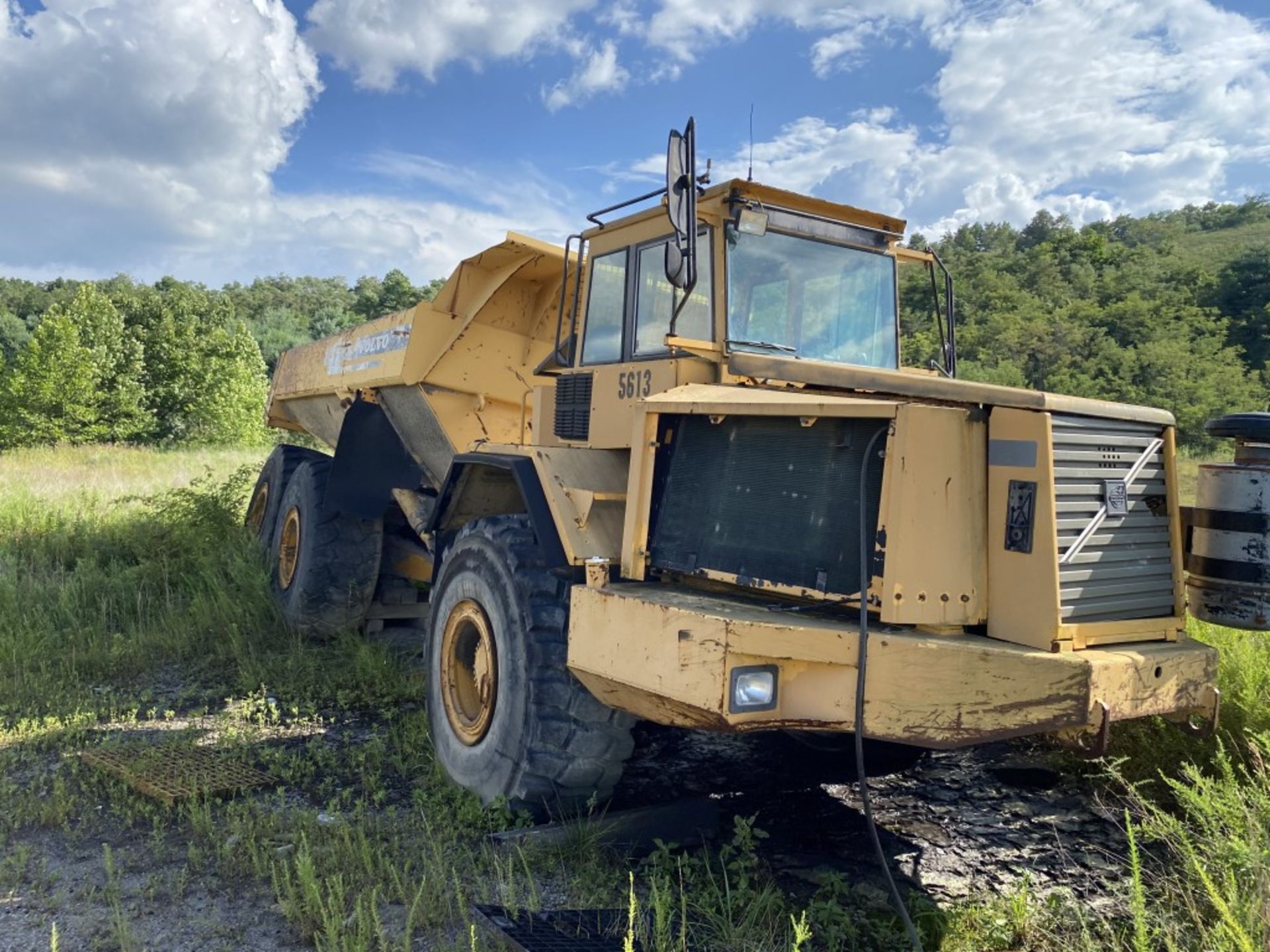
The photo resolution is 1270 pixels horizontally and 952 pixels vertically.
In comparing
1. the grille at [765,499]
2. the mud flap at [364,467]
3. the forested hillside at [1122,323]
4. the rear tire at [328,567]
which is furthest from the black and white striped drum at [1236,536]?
the forested hillside at [1122,323]

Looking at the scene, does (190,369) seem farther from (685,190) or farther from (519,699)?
(685,190)

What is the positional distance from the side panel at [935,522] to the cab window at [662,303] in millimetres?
1284

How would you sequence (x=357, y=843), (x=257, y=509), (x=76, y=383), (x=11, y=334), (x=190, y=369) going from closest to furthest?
(x=357, y=843), (x=257, y=509), (x=76, y=383), (x=190, y=369), (x=11, y=334)

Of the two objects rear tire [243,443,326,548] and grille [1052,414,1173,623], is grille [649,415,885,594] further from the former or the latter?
rear tire [243,443,326,548]

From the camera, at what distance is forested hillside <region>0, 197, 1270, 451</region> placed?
27.4 m

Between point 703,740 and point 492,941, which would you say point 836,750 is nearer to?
point 703,740

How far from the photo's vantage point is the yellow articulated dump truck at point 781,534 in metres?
2.93

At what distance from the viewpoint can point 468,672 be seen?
4504 mm

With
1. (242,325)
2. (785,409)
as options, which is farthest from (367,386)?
(242,325)

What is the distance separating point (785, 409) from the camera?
323cm

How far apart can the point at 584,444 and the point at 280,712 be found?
2.66 meters

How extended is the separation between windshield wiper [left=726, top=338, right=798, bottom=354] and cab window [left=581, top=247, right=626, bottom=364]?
67 cm

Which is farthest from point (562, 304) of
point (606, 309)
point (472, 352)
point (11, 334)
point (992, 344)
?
point (11, 334)

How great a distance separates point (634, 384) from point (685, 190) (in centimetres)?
109
